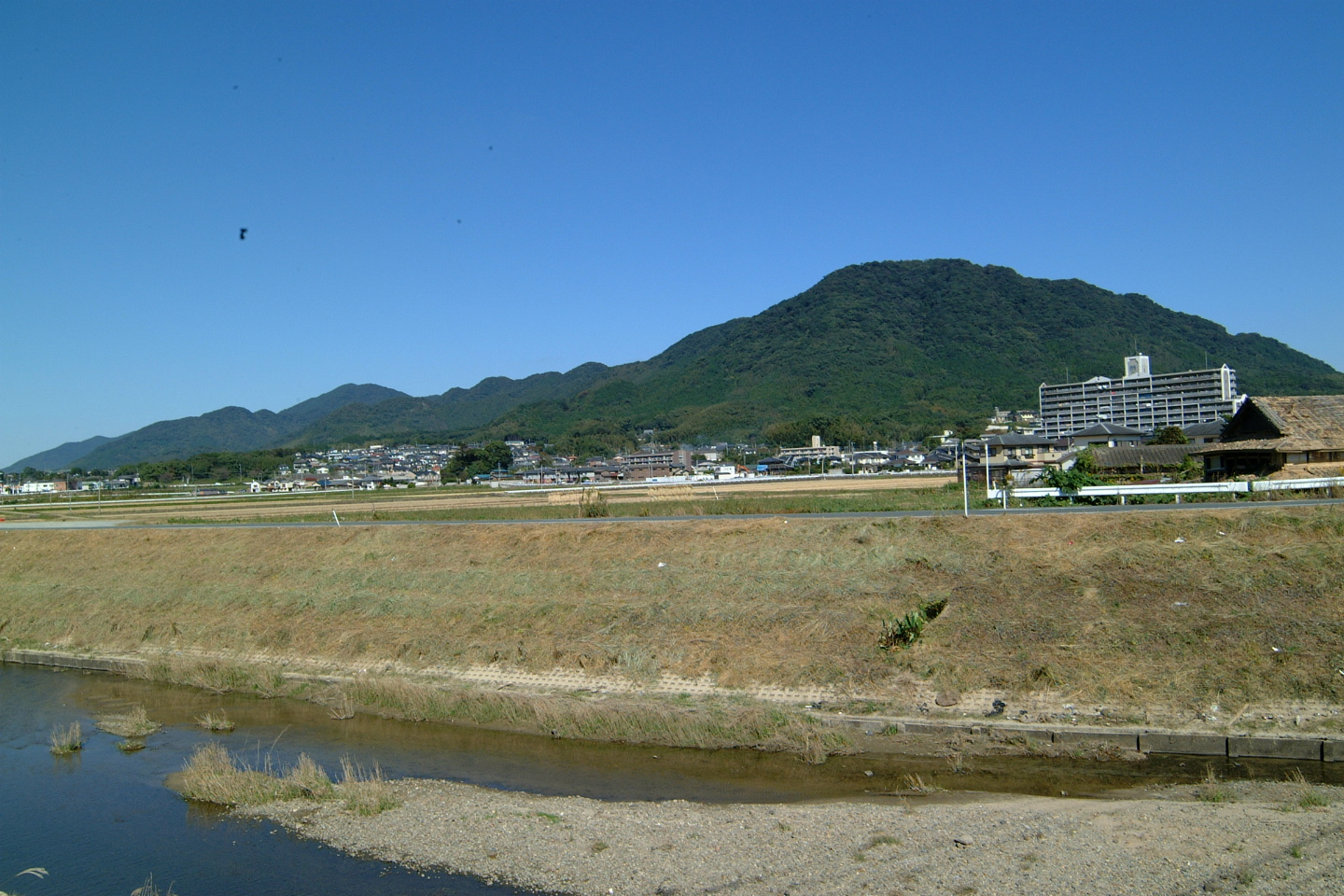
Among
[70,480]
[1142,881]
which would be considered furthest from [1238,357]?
A: [70,480]

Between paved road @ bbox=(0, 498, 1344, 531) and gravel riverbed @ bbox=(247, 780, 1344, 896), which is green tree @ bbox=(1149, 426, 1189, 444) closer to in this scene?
paved road @ bbox=(0, 498, 1344, 531)

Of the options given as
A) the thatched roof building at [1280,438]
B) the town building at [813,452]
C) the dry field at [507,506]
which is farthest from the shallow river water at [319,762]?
the town building at [813,452]

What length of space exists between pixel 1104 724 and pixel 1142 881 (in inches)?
226

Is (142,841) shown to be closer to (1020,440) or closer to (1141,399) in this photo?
(1020,440)

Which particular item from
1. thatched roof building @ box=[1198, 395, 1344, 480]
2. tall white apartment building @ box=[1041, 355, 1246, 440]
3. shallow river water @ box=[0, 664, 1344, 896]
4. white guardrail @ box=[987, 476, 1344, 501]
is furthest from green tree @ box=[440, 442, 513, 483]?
shallow river water @ box=[0, 664, 1344, 896]

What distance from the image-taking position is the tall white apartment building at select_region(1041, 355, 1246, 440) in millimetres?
122500

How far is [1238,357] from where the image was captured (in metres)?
184

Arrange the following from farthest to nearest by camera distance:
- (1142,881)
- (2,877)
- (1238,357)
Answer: (1238,357) → (2,877) → (1142,881)

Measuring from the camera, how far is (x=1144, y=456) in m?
51.4

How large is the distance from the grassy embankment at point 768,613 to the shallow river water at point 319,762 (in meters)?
0.96

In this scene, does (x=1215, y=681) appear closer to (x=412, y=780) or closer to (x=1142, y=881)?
(x=1142, y=881)

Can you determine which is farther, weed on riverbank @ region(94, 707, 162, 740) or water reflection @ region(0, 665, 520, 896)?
weed on riverbank @ region(94, 707, 162, 740)

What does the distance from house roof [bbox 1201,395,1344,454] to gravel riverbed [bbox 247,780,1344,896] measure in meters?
27.2

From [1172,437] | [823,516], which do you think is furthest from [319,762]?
[1172,437]
